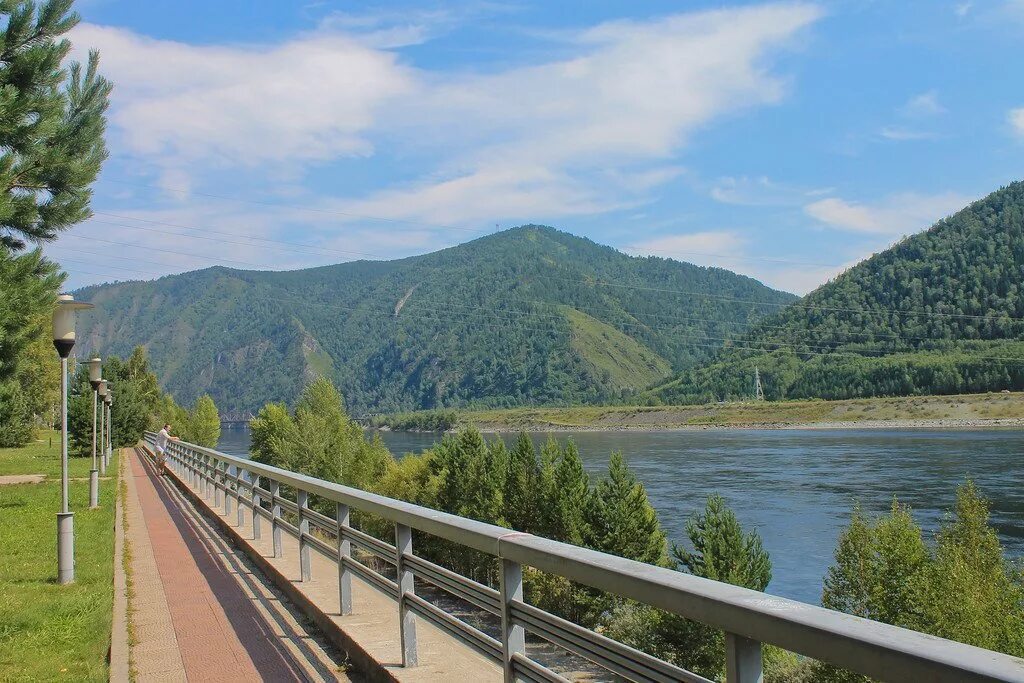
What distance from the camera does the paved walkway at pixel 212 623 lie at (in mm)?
5641

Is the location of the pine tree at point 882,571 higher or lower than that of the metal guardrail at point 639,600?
lower

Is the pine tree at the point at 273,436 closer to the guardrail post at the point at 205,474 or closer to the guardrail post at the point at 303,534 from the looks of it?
the guardrail post at the point at 205,474

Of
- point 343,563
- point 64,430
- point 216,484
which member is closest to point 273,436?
point 216,484

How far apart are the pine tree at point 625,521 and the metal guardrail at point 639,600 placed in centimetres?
3859

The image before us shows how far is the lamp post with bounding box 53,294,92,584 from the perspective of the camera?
30.9 ft

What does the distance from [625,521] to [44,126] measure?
36230 mm

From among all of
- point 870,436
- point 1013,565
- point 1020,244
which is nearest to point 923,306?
point 1020,244

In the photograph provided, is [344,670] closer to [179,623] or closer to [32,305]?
[179,623]

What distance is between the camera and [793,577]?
38219 mm

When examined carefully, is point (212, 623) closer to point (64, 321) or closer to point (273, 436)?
point (64, 321)

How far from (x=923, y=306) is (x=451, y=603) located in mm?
183438

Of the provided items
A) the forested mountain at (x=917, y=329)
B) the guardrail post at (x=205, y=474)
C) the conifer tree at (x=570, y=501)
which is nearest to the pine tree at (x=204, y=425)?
the conifer tree at (x=570, y=501)

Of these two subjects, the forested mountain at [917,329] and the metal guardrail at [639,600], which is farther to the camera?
the forested mountain at [917,329]

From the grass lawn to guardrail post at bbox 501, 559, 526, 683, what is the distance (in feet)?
11.3
